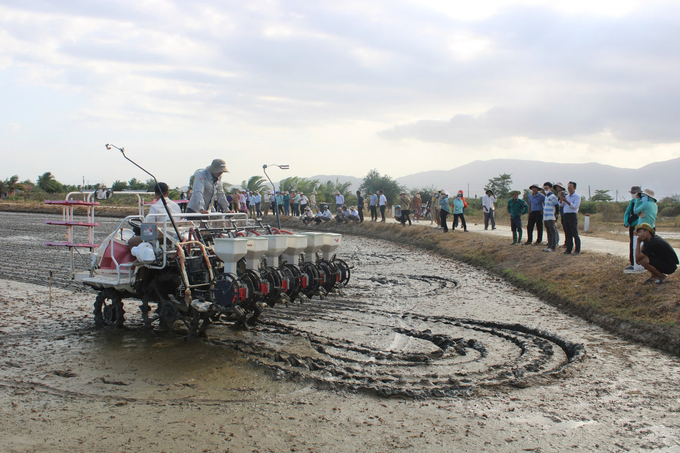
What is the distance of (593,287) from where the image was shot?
36.4ft

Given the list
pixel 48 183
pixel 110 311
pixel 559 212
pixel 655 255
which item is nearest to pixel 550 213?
pixel 559 212

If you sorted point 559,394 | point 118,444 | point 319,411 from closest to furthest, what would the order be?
point 118,444, point 319,411, point 559,394

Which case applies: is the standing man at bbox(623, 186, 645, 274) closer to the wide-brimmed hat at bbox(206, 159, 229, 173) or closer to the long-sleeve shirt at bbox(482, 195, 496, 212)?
the wide-brimmed hat at bbox(206, 159, 229, 173)

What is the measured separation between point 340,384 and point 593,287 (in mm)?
6850

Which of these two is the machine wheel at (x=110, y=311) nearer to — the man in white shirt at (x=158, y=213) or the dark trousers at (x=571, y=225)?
the man in white shirt at (x=158, y=213)

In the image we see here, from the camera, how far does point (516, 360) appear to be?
7504 millimetres

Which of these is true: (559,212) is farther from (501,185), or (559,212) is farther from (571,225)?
(501,185)

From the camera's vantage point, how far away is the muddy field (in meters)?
5.18

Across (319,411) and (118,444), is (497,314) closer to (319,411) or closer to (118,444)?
(319,411)

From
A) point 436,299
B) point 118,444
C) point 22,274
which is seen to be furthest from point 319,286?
point 22,274

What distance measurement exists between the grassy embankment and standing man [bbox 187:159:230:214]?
676cm

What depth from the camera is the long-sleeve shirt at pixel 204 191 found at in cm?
917

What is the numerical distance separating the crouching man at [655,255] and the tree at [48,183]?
6687 cm

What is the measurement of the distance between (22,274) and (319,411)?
12.2 meters
